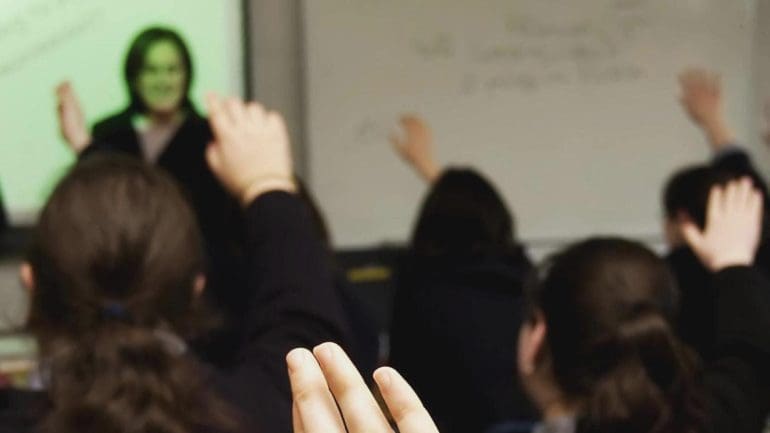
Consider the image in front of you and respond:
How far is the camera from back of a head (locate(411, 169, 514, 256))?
7.52 feet

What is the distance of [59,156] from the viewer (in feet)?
8.84

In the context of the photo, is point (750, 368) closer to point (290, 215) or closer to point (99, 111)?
point (290, 215)

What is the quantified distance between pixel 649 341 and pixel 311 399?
99 centimetres

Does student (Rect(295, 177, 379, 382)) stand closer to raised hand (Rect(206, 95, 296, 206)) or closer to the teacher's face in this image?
raised hand (Rect(206, 95, 296, 206))

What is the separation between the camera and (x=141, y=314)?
106 centimetres

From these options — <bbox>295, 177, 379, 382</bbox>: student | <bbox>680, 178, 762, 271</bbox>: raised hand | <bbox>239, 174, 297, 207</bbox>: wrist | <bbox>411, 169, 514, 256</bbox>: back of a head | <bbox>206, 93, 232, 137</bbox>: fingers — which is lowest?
<bbox>411, 169, 514, 256</bbox>: back of a head

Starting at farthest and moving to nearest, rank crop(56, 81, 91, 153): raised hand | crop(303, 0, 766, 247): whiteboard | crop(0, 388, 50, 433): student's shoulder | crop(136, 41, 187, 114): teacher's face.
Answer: crop(303, 0, 766, 247): whiteboard < crop(136, 41, 187, 114): teacher's face < crop(56, 81, 91, 153): raised hand < crop(0, 388, 50, 433): student's shoulder

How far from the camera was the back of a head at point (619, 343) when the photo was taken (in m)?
1.36

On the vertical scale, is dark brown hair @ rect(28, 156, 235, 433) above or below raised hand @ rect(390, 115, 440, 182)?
above

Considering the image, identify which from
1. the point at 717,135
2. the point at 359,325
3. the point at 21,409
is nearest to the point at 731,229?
the point at 359,325

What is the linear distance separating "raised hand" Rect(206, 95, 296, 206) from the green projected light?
59.3 inches

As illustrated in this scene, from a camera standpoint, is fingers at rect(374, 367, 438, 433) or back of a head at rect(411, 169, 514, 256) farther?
back of a head at rect(411, 169, 514, 256)

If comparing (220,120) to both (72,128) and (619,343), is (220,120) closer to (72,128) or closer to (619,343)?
(619,343)

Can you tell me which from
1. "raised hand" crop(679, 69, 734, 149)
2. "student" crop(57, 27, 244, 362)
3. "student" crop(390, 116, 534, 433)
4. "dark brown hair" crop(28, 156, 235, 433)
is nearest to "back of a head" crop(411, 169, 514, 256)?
"student" crop(390, 116, 534, 433)
